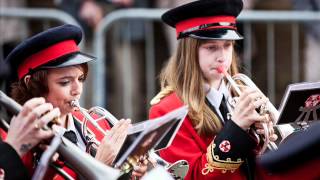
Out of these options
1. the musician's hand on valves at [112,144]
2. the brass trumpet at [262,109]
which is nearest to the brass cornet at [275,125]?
the brass trumpet at [262,109]

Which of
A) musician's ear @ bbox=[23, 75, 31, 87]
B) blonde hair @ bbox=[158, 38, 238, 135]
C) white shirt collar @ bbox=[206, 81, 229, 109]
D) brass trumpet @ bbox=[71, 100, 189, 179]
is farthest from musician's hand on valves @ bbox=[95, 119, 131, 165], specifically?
white shirt collar @ bbox=[206, 81, 229, 109]

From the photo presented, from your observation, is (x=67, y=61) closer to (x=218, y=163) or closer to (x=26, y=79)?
(x=26, y=79)

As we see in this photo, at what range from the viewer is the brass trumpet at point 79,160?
352cm

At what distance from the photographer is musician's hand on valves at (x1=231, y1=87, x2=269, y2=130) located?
429 centimetres

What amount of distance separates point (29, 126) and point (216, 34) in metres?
1.55

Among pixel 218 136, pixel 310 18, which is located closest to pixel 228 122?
pixel 218 136

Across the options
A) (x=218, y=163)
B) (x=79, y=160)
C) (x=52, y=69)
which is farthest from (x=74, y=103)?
(x=218, y=163)

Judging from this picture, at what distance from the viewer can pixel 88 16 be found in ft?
26.4

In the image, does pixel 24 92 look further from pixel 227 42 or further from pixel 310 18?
pixel 310 18

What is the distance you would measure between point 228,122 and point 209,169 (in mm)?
266

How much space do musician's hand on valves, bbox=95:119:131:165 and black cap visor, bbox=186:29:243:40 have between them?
0.90 meters

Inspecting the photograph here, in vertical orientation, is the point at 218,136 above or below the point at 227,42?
below

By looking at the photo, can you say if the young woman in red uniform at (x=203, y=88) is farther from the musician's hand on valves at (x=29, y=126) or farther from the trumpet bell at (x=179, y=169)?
the musician's hand on valves at (x=29, y=126)

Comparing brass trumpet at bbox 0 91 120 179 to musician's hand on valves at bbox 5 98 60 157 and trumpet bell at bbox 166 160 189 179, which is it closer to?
musician's hand on valves at bbox 5 98 60 157
